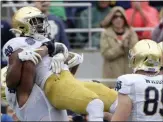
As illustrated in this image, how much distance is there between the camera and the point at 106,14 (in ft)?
35.4

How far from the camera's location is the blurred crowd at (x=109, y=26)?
32.5ft

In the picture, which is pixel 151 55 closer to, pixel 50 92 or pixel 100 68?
A: pixel 50 92

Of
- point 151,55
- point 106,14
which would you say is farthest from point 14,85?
point 106,14

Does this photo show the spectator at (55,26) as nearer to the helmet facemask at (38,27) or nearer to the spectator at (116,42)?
the spectator at (116,42)

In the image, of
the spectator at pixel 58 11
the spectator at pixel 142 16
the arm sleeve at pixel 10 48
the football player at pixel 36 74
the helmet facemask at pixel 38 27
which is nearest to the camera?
the football player at pixel 36 74

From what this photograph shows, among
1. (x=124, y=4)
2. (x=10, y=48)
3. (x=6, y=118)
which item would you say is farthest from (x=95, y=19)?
(x=10, y=48)

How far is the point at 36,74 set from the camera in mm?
6879

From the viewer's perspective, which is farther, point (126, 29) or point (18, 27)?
point (126, 29)

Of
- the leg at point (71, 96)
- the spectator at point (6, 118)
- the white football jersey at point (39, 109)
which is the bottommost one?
the spectator at point (6, 118)

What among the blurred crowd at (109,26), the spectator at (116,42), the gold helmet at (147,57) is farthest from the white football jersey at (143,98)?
the spectator at (116,42)

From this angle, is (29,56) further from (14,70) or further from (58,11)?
(58,11)

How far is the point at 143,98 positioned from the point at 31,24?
1.28 m

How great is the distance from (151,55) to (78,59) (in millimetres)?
980

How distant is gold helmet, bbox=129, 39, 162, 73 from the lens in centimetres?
635
